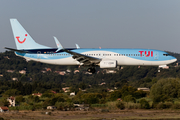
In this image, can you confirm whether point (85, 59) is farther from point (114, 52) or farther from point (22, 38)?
point (22, 38)

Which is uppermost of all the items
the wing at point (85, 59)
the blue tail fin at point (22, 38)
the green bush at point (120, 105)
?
the blue tail fin at point (22, 38)

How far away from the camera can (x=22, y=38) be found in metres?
55.4

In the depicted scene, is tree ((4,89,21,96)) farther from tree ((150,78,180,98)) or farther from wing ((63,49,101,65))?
wing ((63,49,101,65))

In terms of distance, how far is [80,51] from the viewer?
5259cm

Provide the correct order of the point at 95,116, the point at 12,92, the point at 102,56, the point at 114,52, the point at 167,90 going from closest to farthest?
the point at 102,56 < the point at 114,52 < the point at 95,116 < the point at 167,90 < the point at 12,92

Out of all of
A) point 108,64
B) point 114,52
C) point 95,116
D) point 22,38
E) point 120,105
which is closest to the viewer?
point 108,64

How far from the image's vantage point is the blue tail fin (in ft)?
180

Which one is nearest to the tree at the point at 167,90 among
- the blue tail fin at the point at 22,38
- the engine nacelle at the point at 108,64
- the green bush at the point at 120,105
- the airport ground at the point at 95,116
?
the green bush at the point at 120,105

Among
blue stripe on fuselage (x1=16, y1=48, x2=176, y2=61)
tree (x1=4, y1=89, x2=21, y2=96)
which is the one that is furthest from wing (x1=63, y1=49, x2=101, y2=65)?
tree (x1=4, y1=89, x2=21, y2=96)

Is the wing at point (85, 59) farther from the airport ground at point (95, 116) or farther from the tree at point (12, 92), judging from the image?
the tree at point (12, 92)

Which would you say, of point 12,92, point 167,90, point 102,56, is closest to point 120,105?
point 102,56

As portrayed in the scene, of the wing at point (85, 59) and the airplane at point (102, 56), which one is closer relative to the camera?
the wing at point (85, 59)

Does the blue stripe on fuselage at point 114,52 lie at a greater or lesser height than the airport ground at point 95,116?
greater

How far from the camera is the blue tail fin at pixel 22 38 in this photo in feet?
180
